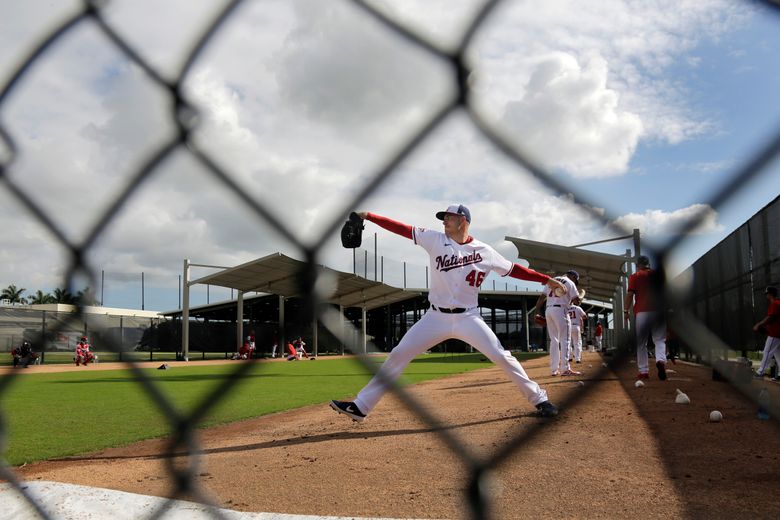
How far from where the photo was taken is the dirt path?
279 centimetres

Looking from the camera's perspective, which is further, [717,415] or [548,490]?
[717,415]

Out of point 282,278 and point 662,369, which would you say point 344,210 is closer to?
point 282,278

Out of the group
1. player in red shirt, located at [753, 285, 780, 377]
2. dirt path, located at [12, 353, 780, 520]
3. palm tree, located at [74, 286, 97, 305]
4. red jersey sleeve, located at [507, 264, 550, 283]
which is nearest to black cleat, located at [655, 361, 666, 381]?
player in red shirt, located at [753, 285, 780, 377]

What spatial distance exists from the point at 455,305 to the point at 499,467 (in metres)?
1.77

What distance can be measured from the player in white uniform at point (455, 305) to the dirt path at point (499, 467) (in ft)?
1.07

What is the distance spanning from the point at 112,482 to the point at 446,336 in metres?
2.02

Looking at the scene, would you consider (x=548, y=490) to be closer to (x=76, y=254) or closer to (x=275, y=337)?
(x=275, y=337)

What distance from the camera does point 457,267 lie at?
344cm

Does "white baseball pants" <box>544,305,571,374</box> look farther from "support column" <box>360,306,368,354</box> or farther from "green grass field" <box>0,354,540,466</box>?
"green grass field" <box>0,354,540,466</box>

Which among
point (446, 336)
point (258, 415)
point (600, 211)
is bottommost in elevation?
point (258, 415)

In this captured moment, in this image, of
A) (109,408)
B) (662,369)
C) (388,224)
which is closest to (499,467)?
(388,224)

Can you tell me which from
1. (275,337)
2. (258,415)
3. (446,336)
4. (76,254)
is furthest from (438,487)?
(258,415)

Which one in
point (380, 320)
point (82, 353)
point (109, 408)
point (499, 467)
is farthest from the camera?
point (380, 320)

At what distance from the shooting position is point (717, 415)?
4727mm
